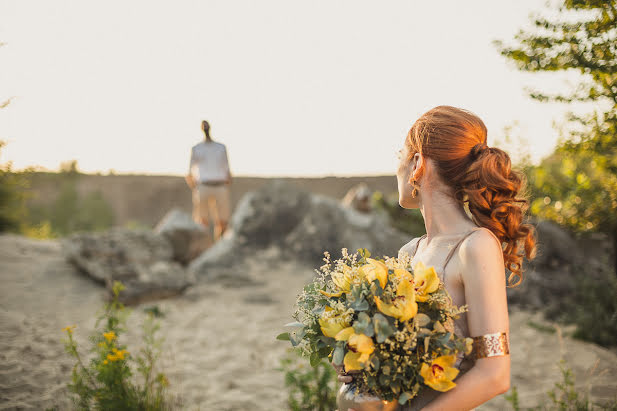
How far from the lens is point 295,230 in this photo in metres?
8.11

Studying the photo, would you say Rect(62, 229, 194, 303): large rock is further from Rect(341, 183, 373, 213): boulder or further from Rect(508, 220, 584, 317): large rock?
Rect(508, 220, 584, 317): large rock

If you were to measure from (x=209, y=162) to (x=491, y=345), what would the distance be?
759cm

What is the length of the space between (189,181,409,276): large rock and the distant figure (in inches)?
27.4

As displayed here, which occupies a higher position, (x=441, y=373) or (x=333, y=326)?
(x=333, y=326)

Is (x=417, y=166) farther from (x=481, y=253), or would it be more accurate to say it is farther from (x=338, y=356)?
(x=338, y=356)

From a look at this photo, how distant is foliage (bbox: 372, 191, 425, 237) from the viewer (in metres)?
9.49

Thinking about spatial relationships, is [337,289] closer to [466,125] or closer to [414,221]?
[466,125]

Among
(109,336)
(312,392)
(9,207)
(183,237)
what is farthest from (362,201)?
(109,336)

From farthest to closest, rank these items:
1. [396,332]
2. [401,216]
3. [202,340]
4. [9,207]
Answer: [401,216] → [9,207] → [202,340] → [396,332]

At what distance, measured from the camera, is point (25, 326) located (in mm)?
4289

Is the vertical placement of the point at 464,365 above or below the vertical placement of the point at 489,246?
below

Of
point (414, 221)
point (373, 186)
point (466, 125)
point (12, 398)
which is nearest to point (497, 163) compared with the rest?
point (466, 125)

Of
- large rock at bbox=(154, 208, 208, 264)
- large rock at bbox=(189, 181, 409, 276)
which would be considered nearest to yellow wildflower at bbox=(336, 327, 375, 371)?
large rock at bbox=(189, 181, 409, 276)

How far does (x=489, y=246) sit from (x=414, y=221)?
8609 millimetres
